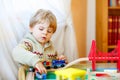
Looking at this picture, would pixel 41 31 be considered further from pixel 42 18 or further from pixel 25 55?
pixel 25 55

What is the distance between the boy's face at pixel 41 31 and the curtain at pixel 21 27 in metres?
0.14

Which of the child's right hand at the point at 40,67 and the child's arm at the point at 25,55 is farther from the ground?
the child's arm at the point at 25,55

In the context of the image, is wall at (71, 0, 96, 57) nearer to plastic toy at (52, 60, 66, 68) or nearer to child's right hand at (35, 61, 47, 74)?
plastic toy at (52, 60, 66, 68)

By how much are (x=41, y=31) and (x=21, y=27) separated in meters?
0.18

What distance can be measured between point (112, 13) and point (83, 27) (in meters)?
0.32

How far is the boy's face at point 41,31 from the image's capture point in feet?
4.62

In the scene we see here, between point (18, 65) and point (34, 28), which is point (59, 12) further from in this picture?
point (18, 65)

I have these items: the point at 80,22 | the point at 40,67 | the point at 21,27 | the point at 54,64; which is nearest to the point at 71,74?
the point at 40,67

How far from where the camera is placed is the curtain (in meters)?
1.42

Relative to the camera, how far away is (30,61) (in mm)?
1300

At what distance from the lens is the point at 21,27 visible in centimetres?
154

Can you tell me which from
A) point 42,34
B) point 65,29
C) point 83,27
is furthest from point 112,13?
point 42,34

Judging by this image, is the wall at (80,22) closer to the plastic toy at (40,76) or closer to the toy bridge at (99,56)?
the toy bridge at (99,56)

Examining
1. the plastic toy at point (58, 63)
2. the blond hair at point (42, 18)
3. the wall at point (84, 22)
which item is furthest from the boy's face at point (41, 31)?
the wall at point (84, 22)
